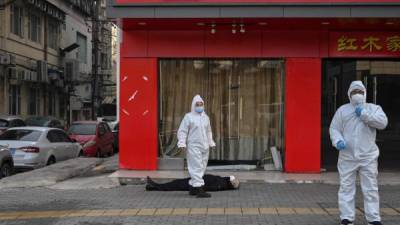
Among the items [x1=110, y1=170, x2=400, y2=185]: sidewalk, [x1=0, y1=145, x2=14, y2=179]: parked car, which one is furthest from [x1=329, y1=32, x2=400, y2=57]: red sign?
[x1=0, y1=145, x2=14, y2=179]: parked car

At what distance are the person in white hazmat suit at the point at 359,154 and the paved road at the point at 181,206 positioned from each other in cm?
73

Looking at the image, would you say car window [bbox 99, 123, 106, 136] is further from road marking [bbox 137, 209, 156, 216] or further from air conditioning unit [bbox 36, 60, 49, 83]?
road marking [bbox 137, 209, 156, 216]

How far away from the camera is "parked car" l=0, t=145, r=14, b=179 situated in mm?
14656

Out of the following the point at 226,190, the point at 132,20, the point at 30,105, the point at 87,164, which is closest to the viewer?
the point at 226,190

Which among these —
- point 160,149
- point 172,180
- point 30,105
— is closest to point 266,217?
point 172,180

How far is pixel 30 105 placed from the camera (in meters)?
36.8

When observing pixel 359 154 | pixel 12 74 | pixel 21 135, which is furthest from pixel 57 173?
pixel 12 74

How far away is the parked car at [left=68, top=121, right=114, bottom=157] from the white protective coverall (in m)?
11.5

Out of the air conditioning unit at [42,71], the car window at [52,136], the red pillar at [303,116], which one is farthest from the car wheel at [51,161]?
the air conditioning unit at [42,71]

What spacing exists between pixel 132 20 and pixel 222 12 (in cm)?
192

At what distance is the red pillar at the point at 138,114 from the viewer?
14305 millimetres

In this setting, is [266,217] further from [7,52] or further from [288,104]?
[7,52]

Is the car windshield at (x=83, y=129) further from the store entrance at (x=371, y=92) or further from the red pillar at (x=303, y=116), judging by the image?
the red pillar at (x=303, y=116)

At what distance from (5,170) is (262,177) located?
20.0 feet
